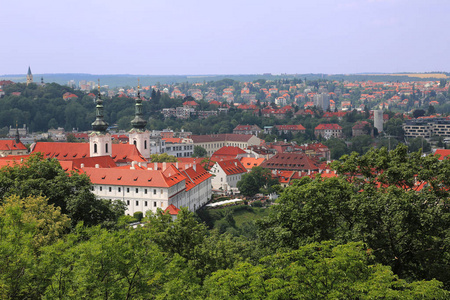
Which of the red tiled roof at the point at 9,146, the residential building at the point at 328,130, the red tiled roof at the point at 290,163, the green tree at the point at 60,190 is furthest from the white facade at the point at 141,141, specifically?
the residential building at the point at 328,130

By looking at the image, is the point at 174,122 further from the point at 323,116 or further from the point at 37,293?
the point at 37,293

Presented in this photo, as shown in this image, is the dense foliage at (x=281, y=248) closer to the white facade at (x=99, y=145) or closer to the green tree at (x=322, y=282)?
the green tree at (x=322, y=282)

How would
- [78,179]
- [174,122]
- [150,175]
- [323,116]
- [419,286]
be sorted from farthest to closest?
[323,116]
[174,122]
[150,175]
[78,179]
[419,286]

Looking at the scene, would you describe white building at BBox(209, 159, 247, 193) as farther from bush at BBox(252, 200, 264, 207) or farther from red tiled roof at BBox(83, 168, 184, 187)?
red tiled roof at BBox(83, 168, 184, 187)

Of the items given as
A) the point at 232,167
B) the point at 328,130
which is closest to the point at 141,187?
the point at 232,167

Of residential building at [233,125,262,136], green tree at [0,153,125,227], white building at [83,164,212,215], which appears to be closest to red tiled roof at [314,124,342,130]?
residential building at [233,125,262,136]

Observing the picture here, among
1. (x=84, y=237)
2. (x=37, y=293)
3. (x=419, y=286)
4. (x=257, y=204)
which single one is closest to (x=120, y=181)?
(x=257, y=204)

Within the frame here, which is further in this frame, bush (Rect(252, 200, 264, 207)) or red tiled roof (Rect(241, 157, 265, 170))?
red tiled roof (Rect(241, 157, 265, 170))

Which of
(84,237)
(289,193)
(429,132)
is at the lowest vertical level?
(429,132)
